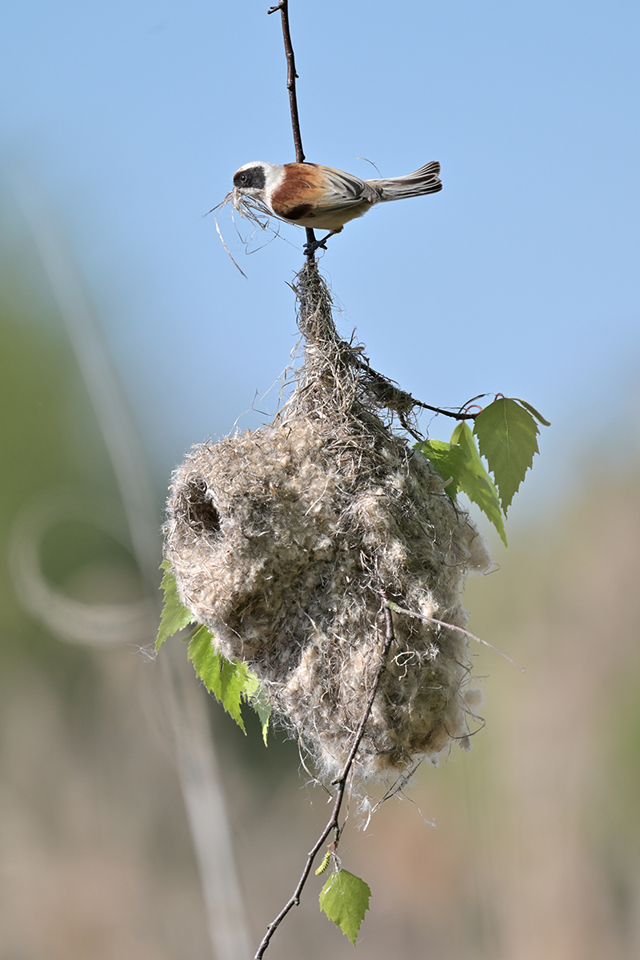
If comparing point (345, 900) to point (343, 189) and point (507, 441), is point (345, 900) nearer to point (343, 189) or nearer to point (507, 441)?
point (507, 441)

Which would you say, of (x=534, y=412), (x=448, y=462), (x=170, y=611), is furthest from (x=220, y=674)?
(x=534, y=412)

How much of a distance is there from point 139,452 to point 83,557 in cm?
101

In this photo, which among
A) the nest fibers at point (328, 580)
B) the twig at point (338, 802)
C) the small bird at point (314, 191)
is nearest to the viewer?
the twig at point (338, 802)

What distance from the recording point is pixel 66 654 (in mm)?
4625

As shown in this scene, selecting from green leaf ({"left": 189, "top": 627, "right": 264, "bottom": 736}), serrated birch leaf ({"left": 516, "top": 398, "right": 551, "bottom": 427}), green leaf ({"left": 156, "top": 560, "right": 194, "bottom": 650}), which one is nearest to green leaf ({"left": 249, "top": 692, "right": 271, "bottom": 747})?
green leaf ({"left": 189, "top": 627, "right": 264, "bottom": 736})

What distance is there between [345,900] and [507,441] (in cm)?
68

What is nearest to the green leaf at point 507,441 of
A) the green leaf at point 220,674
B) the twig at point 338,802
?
the twig at point 338,802

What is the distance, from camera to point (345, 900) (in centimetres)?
87

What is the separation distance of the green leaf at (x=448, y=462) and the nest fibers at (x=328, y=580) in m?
0.08

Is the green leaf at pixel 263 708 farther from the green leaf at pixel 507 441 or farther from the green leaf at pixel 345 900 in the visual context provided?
the green leaf at pixel 507 441

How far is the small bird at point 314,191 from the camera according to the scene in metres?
1.01

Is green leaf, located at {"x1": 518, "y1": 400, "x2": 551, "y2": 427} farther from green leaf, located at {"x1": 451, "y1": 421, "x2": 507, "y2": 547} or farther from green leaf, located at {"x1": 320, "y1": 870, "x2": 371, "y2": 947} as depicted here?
green leaf, located at {"x1": 320, "y1": 870, "x2": 371, "y2": 947}

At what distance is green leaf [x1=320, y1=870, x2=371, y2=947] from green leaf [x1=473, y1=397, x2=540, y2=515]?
56cm

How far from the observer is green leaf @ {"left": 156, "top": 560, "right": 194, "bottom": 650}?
1.02 meters
